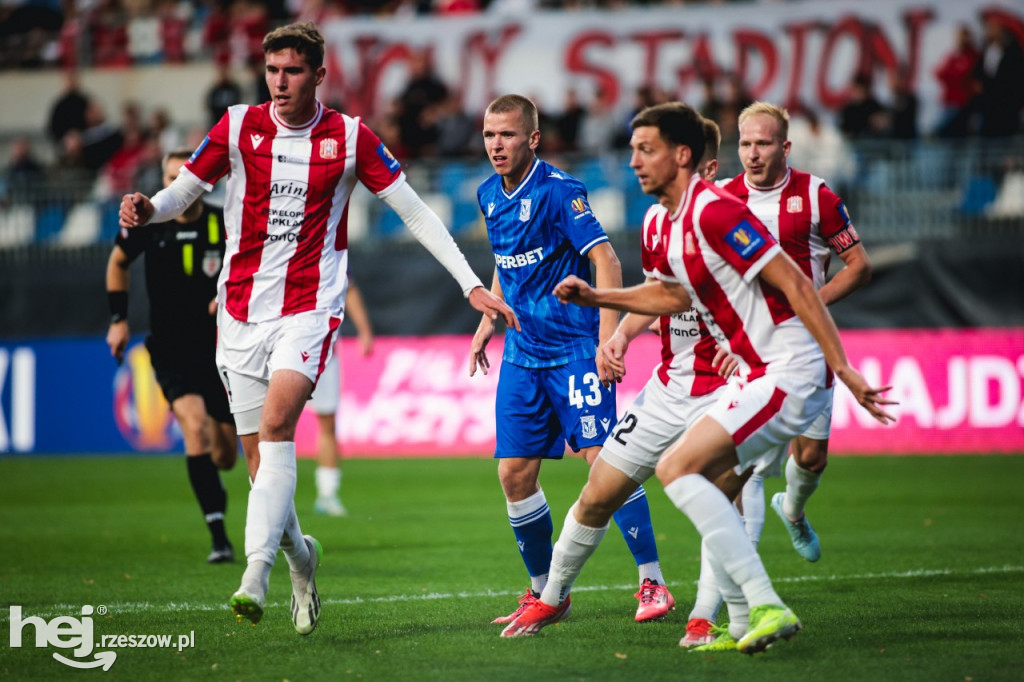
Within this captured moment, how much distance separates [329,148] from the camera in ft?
20.0

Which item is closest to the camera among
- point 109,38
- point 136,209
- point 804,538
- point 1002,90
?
point 136,209

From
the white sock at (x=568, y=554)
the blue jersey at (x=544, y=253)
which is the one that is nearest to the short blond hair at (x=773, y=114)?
the blue jersey at (x=544, y=253)

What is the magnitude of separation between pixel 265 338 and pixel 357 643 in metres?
1.36

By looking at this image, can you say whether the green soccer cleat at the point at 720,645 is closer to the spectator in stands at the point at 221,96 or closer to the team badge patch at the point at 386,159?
the team badge patch at the point at 386,159

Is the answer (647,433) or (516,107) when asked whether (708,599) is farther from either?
(516,107)

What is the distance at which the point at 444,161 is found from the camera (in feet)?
58.2

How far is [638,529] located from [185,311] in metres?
3.62

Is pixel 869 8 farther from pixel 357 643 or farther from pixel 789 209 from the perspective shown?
pixel 357 643

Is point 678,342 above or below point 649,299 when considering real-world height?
below

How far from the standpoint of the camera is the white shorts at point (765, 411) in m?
5.16

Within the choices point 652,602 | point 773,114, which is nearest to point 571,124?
point 773,114

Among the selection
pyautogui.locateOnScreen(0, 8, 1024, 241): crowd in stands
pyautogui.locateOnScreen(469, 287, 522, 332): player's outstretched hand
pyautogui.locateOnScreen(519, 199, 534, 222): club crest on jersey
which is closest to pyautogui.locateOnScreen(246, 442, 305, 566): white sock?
pyautogui.locateOnScreen(469, 287, 522, 332): player's outstretched hand

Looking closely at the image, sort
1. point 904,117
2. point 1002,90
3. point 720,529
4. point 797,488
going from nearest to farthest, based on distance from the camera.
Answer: point 720,529 < point 797,488 < point 1002,90 < point 904,117

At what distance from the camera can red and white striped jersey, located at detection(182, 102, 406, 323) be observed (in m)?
6.07
